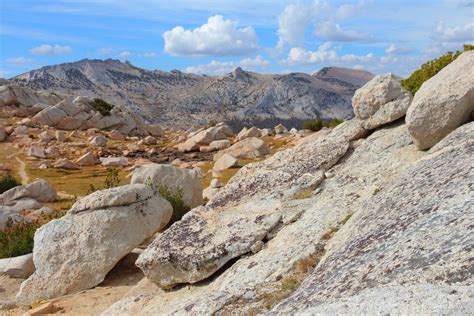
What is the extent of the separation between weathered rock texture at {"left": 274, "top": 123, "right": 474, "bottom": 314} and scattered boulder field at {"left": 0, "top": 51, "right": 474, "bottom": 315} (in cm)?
3

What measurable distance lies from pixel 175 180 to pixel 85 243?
10587mm

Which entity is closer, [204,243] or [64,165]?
[204,243]

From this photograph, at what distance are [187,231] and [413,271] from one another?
860 centimetres

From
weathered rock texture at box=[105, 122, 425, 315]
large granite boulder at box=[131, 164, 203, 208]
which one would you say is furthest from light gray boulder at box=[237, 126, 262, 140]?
weathered rock texture at box=[105, 122, 425, 315]

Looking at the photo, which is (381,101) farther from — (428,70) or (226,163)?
(226,163)

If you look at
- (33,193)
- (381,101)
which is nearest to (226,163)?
(33,193)

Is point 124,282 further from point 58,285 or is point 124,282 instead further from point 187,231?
point 187,231

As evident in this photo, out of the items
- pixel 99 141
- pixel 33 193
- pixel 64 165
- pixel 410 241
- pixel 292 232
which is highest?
pixel 99 141

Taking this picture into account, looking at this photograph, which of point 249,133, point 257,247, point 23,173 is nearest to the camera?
point 257,247

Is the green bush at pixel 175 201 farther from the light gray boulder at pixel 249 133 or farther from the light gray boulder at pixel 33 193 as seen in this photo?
the light gray boulder at pixel 249 133

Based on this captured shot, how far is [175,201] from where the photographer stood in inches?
1029

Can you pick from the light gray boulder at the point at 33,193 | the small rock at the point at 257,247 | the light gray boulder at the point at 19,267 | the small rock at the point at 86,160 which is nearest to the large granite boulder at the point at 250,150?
the small rock at the point at 86,160

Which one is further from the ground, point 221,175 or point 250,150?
point 250,150

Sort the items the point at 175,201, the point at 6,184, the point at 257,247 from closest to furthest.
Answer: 1. the point at 257,247
2. the point at 175,201
3. the point at 6,184
